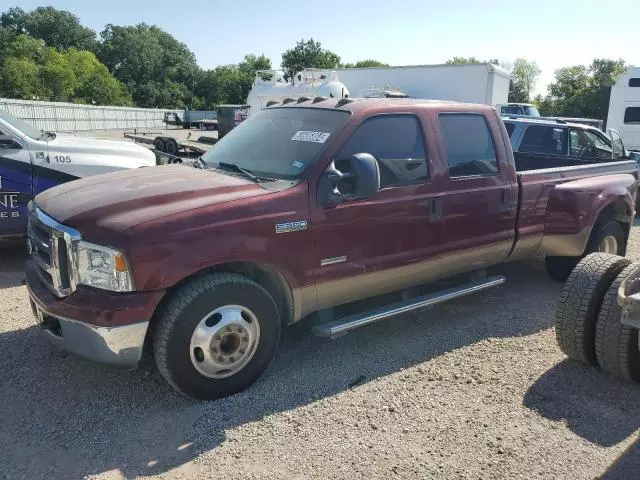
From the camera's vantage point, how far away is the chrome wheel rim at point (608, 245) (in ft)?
19.3

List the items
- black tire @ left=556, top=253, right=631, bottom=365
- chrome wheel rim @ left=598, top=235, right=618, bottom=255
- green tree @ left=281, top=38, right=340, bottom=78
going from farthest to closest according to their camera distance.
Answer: green tree @ left=281, top=38, right=340, bottom=78, chrome wheel rim @ left=598, top=235, right=618, bottom=255, black tire @ left=556, top=253, right=631, bottom=365

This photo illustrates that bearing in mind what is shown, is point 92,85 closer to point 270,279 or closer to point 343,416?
point 270,279

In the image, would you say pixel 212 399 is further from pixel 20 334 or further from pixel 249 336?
pixel 20 334

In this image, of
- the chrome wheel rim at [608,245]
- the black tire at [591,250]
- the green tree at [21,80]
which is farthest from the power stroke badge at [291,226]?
the green tree at [21,80]

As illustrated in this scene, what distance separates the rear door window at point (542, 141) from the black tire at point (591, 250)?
2.36 meters

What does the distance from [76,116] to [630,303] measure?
118 feet

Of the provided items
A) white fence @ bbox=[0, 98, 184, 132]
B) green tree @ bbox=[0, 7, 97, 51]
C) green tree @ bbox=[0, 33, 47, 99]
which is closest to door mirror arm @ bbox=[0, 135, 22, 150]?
white fence @ bbox=[0, 98, 184, 132]

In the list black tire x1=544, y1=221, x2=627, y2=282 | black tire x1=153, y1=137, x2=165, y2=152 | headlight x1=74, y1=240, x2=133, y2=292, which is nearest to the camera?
headlight x1=74, y1=240, x2=133, y2=292

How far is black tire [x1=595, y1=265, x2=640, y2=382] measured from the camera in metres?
3.68

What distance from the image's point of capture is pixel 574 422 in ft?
11.1

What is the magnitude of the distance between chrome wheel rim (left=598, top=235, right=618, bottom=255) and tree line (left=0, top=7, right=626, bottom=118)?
38.5 metres

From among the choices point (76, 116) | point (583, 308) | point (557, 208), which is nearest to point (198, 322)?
point (583, 308)

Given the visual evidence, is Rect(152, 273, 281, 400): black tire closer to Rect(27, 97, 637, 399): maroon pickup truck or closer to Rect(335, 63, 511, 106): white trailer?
Rect(27, 97, 637, 399): maroon pickup truck

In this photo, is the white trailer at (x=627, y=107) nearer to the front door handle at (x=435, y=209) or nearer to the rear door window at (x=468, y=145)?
the rear door window at (x=468, y=145)
